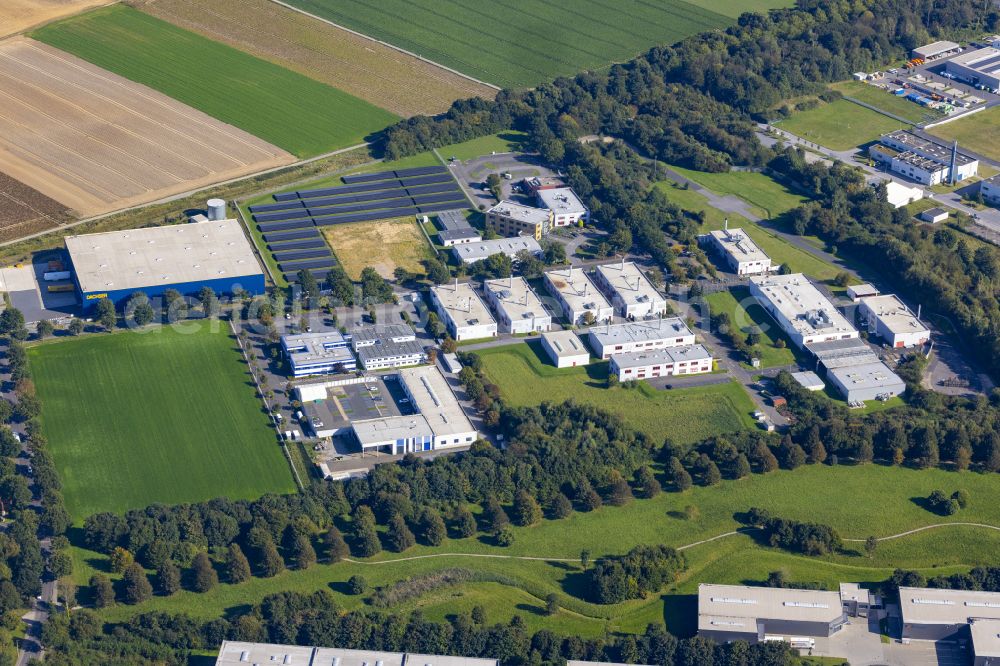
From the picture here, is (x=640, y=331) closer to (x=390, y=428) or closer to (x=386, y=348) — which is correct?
(x=386, y=348)

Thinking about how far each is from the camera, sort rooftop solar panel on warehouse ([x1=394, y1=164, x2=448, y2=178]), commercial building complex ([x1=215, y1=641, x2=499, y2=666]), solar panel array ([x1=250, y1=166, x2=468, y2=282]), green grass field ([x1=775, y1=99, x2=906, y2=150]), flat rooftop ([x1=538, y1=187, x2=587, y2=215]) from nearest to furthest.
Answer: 1. commercial building complex ([x1=215, y1=641, x2=499, y2=666])
2. solar panel array ([x1=250, y1=166, x2=468, y2=282])
3. flat rooftop ([x1=538, y1=187, x2=587, y2=215])
4. rooftop solar panel on warehouse ([x1=394, y1=164, x2=448, y2=178])
5. green grass field ([x1=775, y1=99, x2=906, y2=150])

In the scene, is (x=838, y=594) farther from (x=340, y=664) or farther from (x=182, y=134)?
(x=182, y=134)

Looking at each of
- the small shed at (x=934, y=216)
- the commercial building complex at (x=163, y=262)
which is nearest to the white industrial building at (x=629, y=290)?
the commercial building complex at (x=163, y=262)

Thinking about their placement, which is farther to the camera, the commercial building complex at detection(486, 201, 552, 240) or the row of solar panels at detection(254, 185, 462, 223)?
the row of solar panels at detection(254, 185, 462, 223)

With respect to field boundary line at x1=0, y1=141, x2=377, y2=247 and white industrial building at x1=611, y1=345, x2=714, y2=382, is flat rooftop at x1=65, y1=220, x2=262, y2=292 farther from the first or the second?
white industrial building at x1=611, y1=345, x2=714, y2=382

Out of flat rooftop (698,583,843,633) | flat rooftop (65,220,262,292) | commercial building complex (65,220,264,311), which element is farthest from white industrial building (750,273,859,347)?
flat rooftop (65,220,262,292)

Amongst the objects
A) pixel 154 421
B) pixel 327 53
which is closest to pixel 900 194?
pixel 327 53

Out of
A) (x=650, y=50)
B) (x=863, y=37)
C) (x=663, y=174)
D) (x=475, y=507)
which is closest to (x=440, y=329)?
(x=475, y=507)
